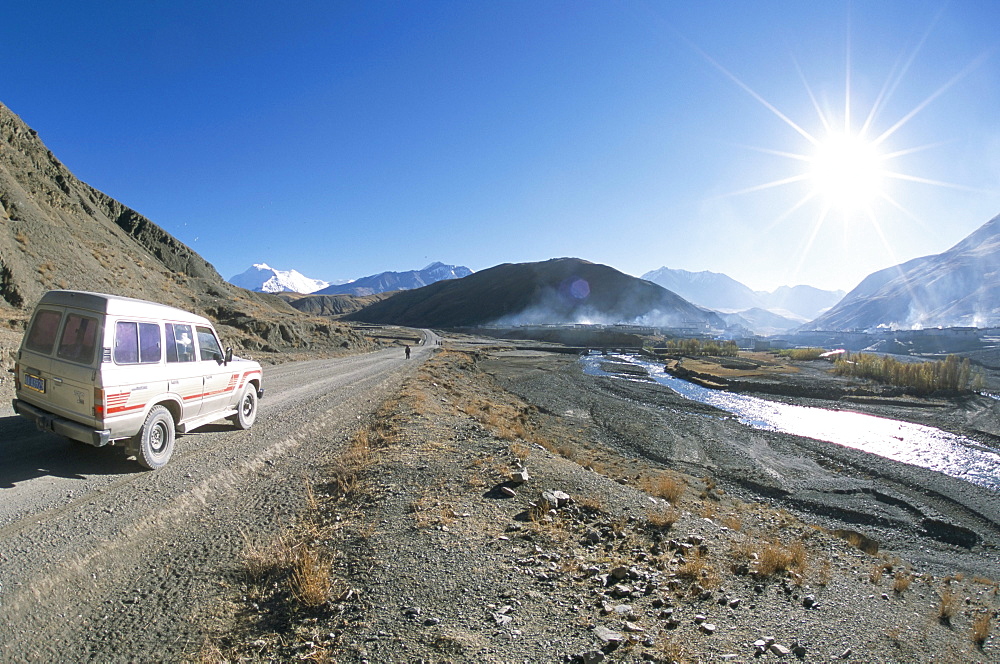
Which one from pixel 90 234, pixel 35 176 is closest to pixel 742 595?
pixel 90 234

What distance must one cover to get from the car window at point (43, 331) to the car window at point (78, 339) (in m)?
0.26

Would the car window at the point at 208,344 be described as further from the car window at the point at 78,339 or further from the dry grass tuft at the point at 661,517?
the dry grass tuft at the point at 661,517

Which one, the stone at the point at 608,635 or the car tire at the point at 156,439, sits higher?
the car tire at the point at 156,439

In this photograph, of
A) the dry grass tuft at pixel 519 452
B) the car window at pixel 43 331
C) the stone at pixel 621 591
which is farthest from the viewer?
the dry grass tuft at pixel 519 452

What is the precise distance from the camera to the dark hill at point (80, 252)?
859 inches

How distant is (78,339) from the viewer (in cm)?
674

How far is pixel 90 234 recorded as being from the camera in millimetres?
31828

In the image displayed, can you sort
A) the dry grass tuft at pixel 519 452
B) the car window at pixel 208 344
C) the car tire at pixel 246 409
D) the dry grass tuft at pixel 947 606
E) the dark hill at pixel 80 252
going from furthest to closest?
the dark hill at pixel 80 252, the dry grass tuft at pixel 519 452, the car tire at pixel 246 409, the car window at pixel 208 344, the dry grass tuft at pixel 947 606

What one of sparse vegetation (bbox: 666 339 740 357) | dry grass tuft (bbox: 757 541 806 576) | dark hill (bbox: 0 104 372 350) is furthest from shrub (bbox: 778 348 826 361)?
dry grass tuft (bbox: 757 541 806 576)

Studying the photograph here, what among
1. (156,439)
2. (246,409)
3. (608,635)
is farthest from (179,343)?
(608,635)

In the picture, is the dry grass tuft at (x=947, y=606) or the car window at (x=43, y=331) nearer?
the car window at (x=43, y=331)

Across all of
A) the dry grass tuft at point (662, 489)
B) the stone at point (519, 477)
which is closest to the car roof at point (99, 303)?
the stone at point (519, 477)

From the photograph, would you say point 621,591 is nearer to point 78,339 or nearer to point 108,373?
point 108,373

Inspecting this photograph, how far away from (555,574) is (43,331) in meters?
8.94
